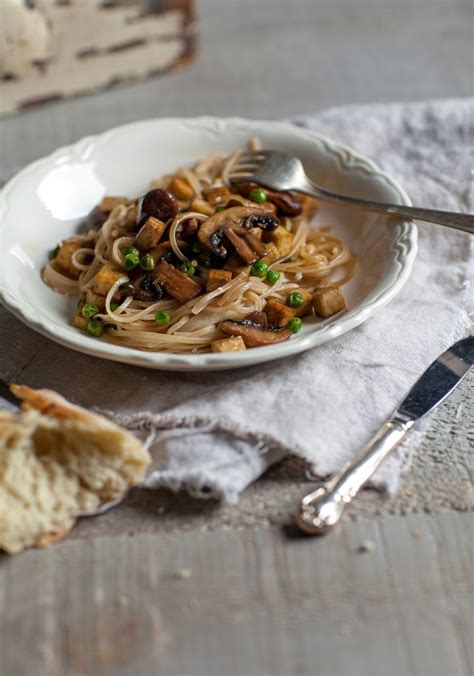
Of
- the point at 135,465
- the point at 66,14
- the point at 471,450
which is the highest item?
the point at 66,14

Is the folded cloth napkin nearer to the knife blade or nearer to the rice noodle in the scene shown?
the knife blade

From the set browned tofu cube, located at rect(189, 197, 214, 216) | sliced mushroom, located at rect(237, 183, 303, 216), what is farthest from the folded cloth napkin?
browned tofu cube, located at rect(189, 197, 214, 216)

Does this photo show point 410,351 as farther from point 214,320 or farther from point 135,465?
point 135,465

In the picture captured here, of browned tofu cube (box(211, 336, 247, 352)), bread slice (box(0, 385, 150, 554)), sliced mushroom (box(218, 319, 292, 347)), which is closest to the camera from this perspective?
bread slice (box(0, 385, 150, 554))

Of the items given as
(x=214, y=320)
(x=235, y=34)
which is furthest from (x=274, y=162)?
(x=235, y=34)

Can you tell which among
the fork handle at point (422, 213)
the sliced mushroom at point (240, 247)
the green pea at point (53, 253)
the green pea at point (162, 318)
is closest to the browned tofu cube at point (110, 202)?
the green pea at point (53, 253)

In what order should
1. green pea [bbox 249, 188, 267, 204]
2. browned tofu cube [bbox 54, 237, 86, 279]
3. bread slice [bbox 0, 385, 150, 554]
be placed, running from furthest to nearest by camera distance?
1. green pea [bbox 249, 188, 267, 204]
2. browned tofu cube [bbox 54, 237, 86, 279]
3. bread slice [bbox 0, 385, 150, 554]
